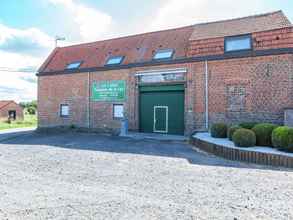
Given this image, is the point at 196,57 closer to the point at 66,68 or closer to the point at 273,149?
the point at 273,149

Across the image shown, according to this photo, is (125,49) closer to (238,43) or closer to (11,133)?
(238,43)

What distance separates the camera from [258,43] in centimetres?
1252

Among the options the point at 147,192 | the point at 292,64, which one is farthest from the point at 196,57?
the point at 147,192

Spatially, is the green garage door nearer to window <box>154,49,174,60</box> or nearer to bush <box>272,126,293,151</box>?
window <box>154,49,174,60</box>

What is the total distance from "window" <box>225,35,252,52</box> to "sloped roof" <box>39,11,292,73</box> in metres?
0.32

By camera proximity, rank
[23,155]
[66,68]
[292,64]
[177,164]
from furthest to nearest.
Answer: [66,68], [292,64], [23,155], [177,164]

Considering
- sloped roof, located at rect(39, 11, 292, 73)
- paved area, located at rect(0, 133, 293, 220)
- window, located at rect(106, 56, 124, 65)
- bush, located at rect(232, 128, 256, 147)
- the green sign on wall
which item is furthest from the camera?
window, located at rect(106, 56, 124, 65)

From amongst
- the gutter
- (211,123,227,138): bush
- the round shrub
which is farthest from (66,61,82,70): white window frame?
the round shrub

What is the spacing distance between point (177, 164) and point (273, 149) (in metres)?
3.09

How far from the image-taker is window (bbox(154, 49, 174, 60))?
14852mm

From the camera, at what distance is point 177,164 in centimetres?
727

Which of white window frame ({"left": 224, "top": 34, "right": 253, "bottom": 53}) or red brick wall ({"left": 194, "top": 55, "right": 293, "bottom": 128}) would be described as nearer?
red brick wall ({"left": 194, "top": 55, "right": 293, "bottom": 128})

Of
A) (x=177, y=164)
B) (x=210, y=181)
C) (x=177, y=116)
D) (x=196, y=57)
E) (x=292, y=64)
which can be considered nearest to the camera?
(x=210, y=181)

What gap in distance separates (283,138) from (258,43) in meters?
6.41
